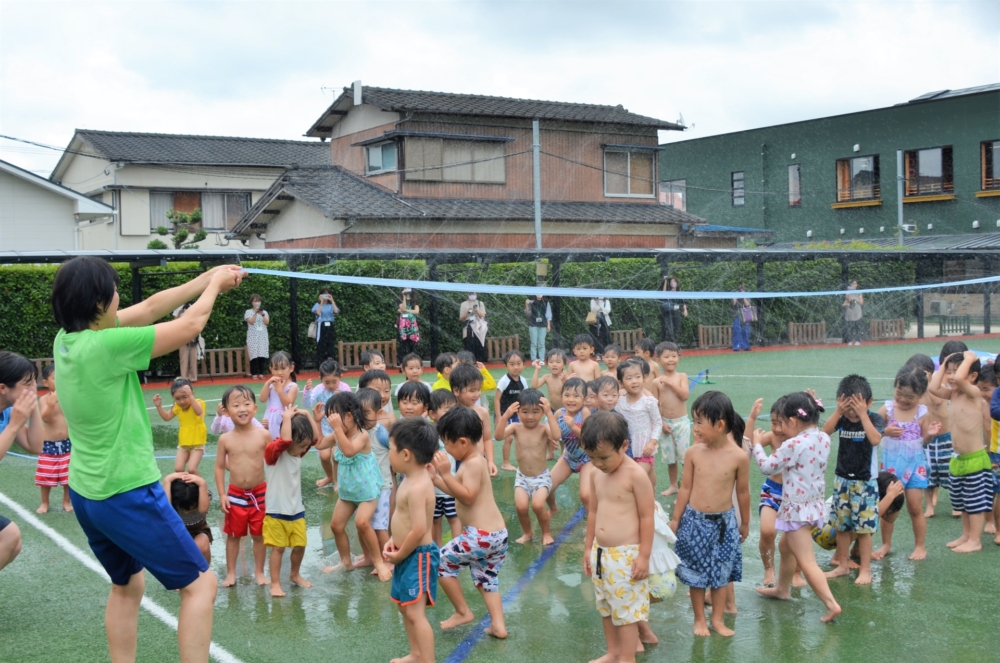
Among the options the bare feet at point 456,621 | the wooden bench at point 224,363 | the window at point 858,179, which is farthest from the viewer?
the window at point 858,179

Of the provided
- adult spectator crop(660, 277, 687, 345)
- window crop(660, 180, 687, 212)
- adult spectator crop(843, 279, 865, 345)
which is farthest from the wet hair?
window crop(660, 180, 687, 212)

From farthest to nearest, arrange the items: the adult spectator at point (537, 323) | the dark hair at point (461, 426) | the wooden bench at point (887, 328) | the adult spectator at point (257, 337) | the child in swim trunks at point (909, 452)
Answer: the wooden bench at point (887, 328) → the adult spectator at point (537, 323) → the adult spectator at point (257, 337) → the child in swim trunks at point (909, 452) → the dark hair at point (461, 426)

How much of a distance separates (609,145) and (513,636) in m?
26.4

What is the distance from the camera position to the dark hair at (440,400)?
6387mm

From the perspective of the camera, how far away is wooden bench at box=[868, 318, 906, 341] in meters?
26.1

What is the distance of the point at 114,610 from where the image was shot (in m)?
3.99

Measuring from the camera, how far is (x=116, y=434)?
12.3 ft

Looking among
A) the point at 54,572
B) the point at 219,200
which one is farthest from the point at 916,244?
the point at 54,572

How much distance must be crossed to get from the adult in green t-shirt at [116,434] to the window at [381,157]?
78.7 feet

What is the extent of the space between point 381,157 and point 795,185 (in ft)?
67.5

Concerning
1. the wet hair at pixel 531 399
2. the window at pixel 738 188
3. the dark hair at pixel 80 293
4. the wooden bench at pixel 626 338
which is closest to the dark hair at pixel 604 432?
the wet hair at pixel 531 399

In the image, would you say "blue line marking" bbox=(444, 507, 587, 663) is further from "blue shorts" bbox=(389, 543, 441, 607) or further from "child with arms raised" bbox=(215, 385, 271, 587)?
"child with arms raised" bbox=(215, 385, 271, 587)

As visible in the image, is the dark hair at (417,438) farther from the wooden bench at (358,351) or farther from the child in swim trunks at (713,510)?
the wooden bench at (358,351)

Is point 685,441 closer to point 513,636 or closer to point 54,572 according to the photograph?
point 513,636
